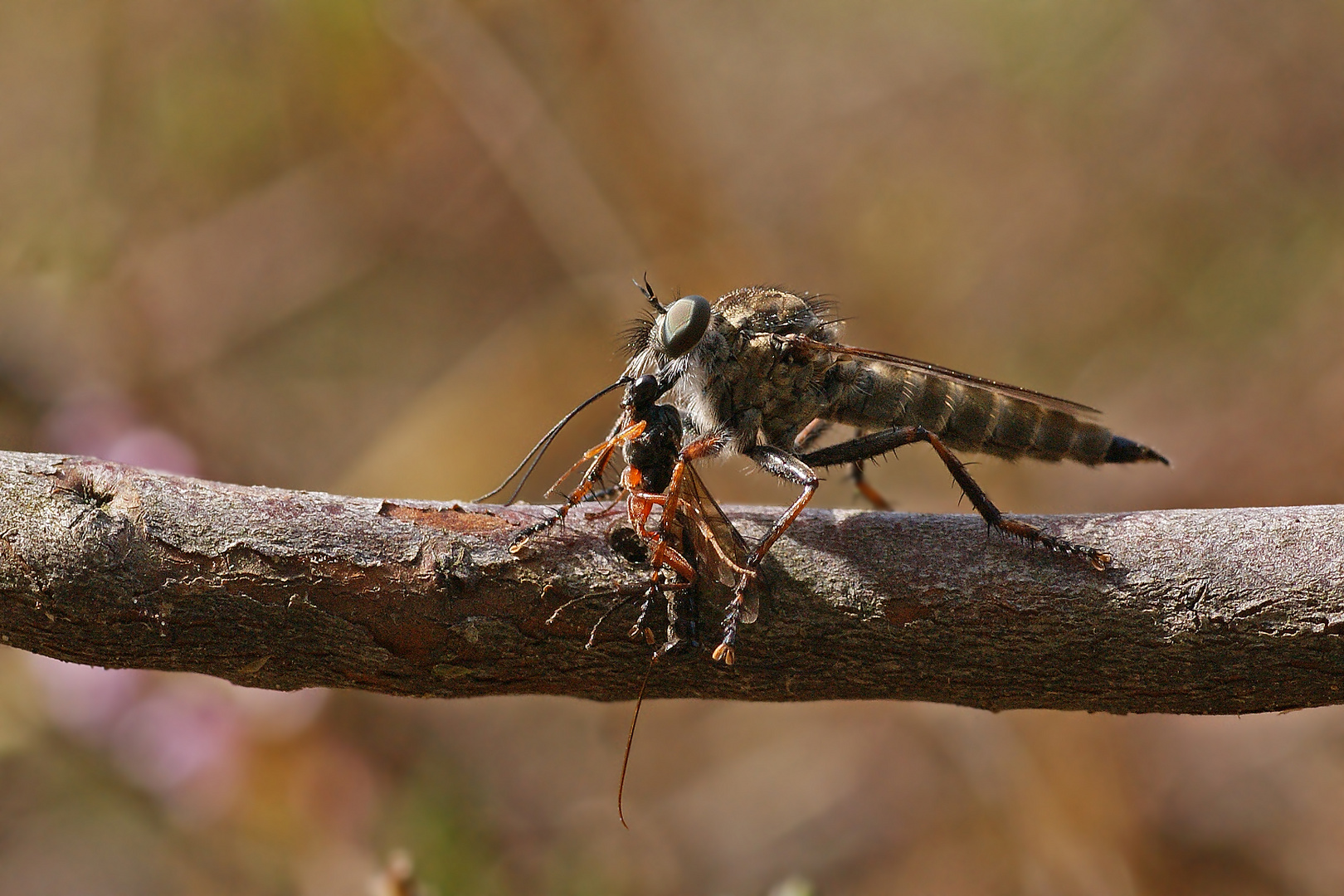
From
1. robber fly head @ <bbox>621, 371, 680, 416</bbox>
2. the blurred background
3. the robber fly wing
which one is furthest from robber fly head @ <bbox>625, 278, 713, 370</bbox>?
the blurred background

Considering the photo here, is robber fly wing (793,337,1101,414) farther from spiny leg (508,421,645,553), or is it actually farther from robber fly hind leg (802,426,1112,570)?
spiny leg (508,421,645,553)

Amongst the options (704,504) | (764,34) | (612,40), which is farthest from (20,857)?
(764,34)

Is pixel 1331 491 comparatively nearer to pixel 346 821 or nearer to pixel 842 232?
pixel 842 232

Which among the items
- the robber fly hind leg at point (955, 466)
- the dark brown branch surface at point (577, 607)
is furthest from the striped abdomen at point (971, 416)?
the dark brown branch surface at point (577, 607)

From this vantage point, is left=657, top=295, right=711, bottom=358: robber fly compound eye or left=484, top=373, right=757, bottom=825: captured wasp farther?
left=657, top=295, right=711, bottom=358: robber fly compound eye

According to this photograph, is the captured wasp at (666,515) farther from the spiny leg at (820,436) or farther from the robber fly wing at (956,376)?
the spiny leg at (820,436)

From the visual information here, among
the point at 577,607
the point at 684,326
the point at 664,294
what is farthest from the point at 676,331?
the point at 664,294
